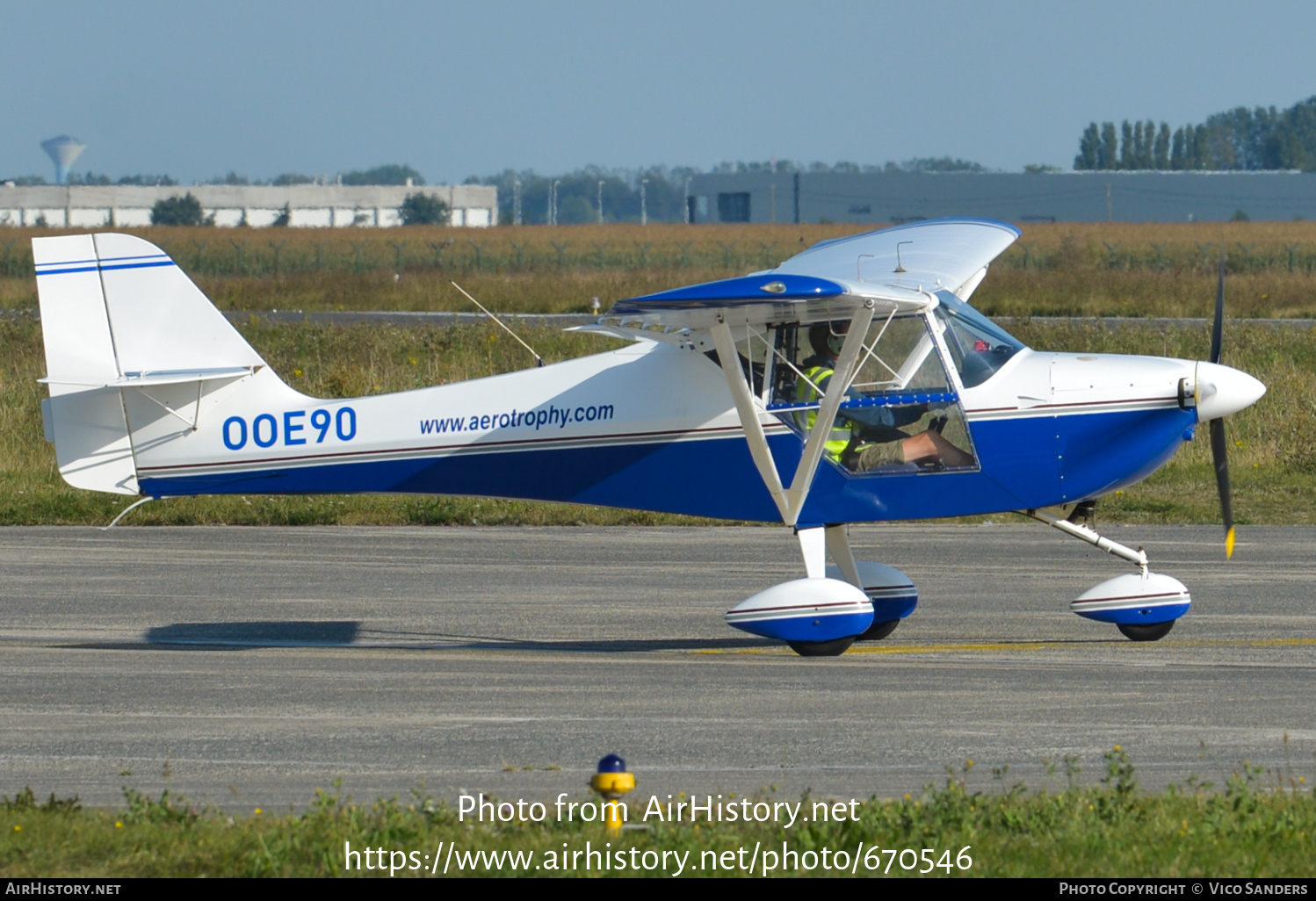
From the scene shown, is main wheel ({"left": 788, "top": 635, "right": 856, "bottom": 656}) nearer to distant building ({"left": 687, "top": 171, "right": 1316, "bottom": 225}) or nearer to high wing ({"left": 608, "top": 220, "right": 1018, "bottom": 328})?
high wing ({"left": 608, "top": 220, "right": 1018, "bottom": 328})

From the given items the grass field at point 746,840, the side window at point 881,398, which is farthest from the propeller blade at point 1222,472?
the grass field at point 746,840

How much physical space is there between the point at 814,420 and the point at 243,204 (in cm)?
15206

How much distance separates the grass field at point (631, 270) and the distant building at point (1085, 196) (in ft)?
94.8

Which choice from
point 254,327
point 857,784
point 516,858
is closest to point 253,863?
point 516,858

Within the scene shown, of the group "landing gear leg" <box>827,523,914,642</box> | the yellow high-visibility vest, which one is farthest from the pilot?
"landing gear leg" <box>827,523,914,642</box>

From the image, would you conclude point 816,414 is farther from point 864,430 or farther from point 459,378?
point 459,378

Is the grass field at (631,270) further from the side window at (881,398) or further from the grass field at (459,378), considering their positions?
the side window at (881,398)

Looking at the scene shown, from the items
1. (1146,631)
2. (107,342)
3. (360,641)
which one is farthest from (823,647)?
(107,342)

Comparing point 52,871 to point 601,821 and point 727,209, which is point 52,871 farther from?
point 727,209

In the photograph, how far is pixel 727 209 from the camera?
136m

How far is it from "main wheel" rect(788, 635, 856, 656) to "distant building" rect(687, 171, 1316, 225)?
10838cm

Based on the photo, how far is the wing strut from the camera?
9.01m

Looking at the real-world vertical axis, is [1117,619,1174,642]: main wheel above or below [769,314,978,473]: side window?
below
